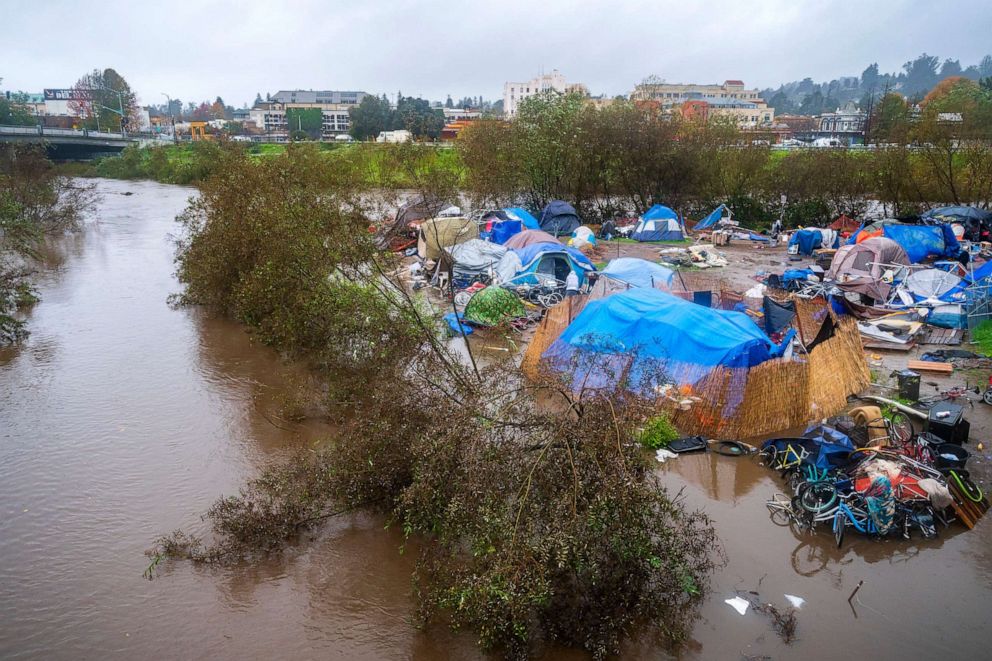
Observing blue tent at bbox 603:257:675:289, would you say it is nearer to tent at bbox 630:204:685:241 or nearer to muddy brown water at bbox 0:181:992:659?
muddy brown water at bbox 0:181:992:659

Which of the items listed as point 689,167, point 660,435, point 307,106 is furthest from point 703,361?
point 307,106

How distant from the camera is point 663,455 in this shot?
10383 mm

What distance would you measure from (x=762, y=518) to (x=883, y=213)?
25.8 m

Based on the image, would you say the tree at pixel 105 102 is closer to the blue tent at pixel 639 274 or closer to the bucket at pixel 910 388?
the blue tent at pixel 639 274

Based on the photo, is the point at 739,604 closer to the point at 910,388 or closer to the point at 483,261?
the point at 910,388

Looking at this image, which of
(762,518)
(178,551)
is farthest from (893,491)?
(178,551)

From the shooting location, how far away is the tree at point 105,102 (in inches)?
3297

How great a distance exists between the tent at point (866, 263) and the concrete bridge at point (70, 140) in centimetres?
5342

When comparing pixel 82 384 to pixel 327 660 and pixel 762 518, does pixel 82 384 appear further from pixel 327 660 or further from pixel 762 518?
pixel 762 518

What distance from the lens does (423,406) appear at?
28.8ft

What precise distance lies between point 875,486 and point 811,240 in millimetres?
19137

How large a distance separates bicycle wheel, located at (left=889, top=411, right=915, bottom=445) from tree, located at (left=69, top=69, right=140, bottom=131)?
90587mm

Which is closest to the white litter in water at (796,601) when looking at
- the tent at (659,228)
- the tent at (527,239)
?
the tent at (527,239)

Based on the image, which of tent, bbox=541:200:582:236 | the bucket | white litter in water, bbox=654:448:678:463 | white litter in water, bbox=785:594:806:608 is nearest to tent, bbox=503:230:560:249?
tent, bbox=541:200:582:236
